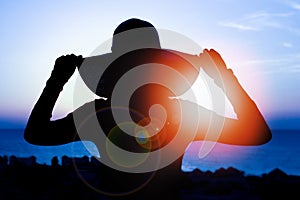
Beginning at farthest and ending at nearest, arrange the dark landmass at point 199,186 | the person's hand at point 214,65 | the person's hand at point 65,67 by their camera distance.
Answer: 1. the dark landmass at point 199,186
2. the person's hand at point 214,65
3. the person's hand at point 65,67

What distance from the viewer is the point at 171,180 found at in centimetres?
231

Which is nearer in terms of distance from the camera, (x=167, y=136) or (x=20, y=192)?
(x=167, y=136)

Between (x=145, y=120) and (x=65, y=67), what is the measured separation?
0.52 meters

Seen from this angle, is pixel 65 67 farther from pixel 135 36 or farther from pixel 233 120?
pixel 233 120

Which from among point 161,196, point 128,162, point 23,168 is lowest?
point 161,196

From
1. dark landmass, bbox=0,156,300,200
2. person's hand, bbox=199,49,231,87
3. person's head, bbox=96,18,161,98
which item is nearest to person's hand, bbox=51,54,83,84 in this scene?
person's head, bbox=96,18,161,98

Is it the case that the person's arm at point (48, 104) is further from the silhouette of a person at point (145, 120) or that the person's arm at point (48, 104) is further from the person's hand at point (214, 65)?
the person's hand at point (214, 65)

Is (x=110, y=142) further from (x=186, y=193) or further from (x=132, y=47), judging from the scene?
(x=186, y=193)

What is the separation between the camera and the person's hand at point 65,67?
212cm

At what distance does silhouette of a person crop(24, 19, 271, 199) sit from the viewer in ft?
7.11

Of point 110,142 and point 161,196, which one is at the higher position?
point 110,142

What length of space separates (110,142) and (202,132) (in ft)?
1.68

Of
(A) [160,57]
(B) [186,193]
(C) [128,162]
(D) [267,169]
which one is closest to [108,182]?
(C) [128,162]

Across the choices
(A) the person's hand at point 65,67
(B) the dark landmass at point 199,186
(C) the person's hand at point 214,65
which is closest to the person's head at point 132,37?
(A) the person's hand at point 65,67
